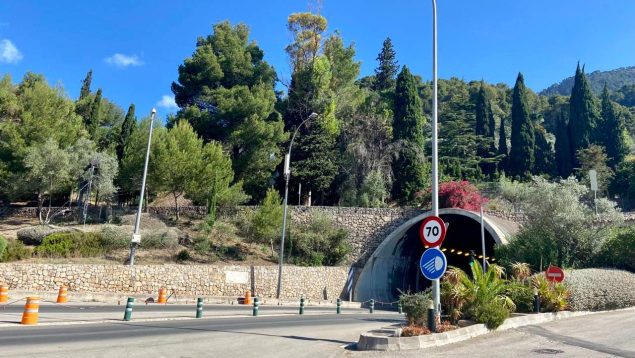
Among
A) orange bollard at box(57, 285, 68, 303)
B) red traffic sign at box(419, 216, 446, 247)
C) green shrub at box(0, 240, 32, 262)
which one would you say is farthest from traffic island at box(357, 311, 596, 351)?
green shrub at box(0, 240, 32, 262)

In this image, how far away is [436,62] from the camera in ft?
42.0

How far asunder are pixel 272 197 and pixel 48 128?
733 inches

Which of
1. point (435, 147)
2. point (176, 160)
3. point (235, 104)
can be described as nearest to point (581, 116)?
point (235, 104)

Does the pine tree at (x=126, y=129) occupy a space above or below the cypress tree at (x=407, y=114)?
below

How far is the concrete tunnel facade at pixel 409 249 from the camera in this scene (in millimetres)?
37938

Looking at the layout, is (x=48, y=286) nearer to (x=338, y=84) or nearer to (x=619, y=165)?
(x=338, y=84)

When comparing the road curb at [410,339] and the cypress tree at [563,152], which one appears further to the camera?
the cypress tree at [563,152]

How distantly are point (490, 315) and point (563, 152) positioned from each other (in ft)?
210

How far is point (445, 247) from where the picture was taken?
5119 centimetres

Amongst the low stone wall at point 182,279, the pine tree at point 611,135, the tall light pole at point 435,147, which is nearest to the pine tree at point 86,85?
the low stone wall at point 182,279

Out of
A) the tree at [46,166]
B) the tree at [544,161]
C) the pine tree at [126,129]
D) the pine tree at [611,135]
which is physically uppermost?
the pine tree at [611,135]

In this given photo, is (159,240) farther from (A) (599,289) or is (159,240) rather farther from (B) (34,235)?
(A) (599,289)

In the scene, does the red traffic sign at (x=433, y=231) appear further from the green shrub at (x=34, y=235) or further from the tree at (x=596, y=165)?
the tree at (x=596, y=165)

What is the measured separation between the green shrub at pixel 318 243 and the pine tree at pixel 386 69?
49989 millimetres
